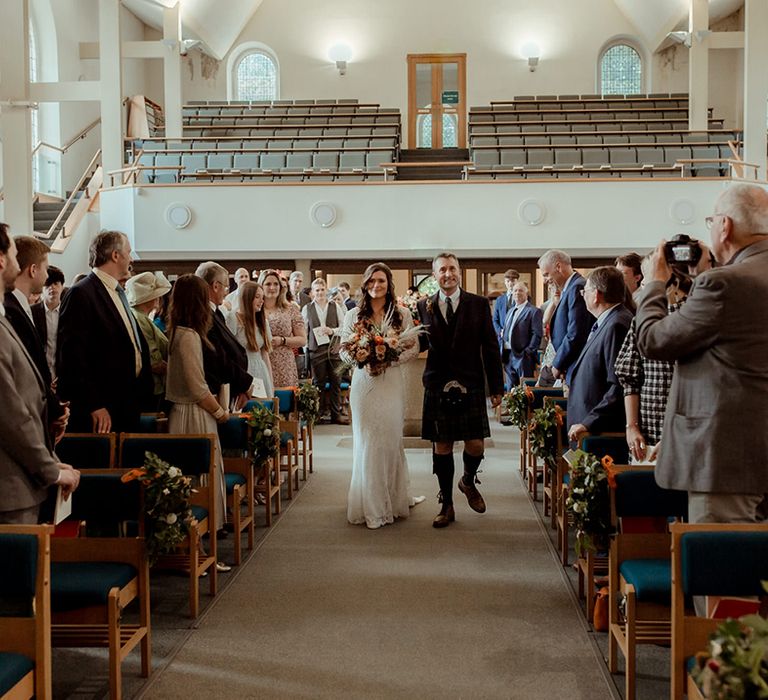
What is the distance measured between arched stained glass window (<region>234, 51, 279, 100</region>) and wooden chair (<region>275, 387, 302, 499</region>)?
50.4 feet

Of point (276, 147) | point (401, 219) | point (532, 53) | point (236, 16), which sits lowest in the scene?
point (401, 219)

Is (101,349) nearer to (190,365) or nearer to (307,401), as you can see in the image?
(190,365)

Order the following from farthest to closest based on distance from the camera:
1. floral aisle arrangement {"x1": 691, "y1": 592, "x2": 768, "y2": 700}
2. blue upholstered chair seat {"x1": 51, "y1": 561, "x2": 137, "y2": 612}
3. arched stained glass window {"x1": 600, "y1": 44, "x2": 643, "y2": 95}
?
arched stained glass window {"x1": 600, "y1": 44, "x2": 643, "y2": 95} → blue upholstered chair seat {"x1": 51, "y1": 561, "x2": 137, "y2": 612} → floral aisle arrangement {"x1": 691, "y1": 592, "x2": 768, "y2": 700}

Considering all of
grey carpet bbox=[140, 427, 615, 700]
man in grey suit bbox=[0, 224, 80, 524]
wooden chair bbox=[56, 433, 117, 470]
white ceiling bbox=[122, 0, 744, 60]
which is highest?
white ceiling bbox=[122, 0, 744, 60]

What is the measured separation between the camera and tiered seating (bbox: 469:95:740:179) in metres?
13.6

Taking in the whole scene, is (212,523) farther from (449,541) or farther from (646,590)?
(646,590)

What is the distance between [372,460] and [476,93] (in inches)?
638

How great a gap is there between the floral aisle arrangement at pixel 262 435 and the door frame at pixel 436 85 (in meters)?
16.0

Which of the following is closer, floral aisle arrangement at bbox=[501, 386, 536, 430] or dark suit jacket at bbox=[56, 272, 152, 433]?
dark suit jacket at bbox=[56, 272, 152, 433]

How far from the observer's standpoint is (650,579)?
2.91 metres

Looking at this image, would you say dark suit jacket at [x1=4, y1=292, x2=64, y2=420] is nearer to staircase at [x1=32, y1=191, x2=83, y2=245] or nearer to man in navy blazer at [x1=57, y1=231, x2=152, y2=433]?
man in navy blazer at [x1=57, y1=231, x2=152, y2=433]

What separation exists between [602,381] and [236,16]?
17528 millimetres

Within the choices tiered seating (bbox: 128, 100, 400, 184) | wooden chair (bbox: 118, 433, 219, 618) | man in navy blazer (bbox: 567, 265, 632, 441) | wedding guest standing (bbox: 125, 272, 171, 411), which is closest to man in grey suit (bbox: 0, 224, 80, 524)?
wooden chair (bbox: 118, 433, 219, 618)

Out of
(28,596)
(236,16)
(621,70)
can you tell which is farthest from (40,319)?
(621,70)
